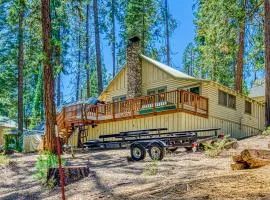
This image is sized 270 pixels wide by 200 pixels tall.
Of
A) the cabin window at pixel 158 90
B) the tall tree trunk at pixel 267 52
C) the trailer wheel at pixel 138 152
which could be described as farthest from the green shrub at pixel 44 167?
the cabin window at pixel 158 90

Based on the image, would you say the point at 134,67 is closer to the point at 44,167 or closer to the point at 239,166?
the point at 44,167

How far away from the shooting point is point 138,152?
40.5ft

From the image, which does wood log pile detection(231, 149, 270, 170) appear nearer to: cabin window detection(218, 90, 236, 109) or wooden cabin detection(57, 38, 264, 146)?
wooden cabin detection(57, 38, 264, 146)

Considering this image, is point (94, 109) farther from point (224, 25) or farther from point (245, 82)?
point (245, 82)

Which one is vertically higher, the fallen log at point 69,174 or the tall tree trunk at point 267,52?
the tall tree trunk at point 267,52

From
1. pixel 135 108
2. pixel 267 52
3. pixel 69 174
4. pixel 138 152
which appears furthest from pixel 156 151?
pixel 135 108

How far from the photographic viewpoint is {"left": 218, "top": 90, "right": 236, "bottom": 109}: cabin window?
22766 millimetres

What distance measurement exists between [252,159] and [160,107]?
13.3 meters

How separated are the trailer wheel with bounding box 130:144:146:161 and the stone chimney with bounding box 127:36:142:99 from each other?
1225cm

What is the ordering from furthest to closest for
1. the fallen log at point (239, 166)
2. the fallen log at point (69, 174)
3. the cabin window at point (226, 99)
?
the cabin window at point (226, 99), the fallen log at point (69, 174), the fallen log at point (239, 166)

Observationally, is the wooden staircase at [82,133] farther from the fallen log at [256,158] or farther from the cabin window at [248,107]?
the fallen log at [256,158]

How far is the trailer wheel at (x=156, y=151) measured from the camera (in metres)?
11.8

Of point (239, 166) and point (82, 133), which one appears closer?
point (239, 166)

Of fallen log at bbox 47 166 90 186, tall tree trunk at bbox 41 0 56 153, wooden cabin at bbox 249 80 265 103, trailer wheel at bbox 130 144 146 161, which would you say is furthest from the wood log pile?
wooden cabin at bbox 249 80 265 103
